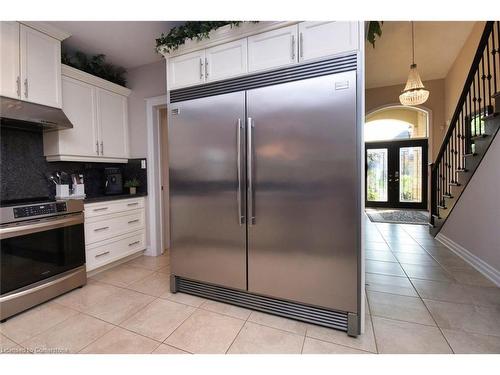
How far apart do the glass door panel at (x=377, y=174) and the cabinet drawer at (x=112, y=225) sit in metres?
6.85

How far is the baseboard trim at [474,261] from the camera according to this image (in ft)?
7.51

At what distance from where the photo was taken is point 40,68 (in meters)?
2.17

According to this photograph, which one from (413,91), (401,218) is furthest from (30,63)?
(401,218)

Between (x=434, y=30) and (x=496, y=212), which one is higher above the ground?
(x=434, y=30)

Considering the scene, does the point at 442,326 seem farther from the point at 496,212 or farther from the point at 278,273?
the point at 496,212

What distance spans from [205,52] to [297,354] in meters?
2.44

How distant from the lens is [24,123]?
221 centimetres

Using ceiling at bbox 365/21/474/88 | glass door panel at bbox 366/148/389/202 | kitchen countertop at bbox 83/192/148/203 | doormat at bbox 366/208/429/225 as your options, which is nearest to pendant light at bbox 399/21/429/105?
ceiling at bbox 365/21/474/88

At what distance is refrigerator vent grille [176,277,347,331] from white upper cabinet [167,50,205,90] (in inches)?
74.6

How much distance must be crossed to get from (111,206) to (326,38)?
9.21 ft

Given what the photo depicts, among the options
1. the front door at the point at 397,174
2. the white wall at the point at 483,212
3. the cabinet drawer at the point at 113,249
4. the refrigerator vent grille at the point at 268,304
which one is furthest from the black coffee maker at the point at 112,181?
the front door at the point at 397,174

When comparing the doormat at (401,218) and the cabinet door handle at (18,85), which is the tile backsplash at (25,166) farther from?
the doormat at (401,218)

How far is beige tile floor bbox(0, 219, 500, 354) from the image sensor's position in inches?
58.5
